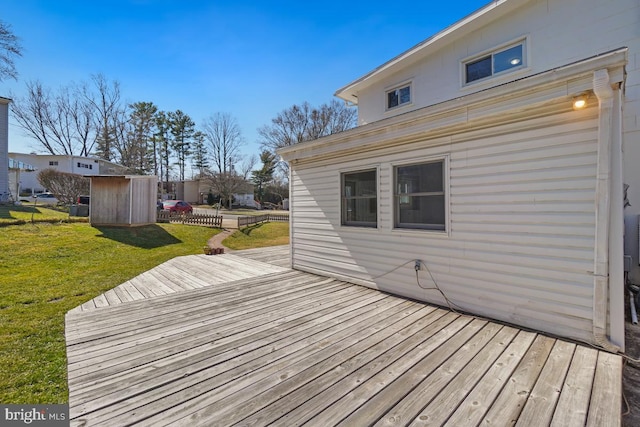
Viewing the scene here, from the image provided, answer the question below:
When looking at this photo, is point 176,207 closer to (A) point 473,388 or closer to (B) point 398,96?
(B) point 398,96

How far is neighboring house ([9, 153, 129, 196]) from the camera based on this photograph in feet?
88.7

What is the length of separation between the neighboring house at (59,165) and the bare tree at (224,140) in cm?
1079

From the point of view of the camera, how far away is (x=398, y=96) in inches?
304

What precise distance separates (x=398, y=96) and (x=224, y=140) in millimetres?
32730

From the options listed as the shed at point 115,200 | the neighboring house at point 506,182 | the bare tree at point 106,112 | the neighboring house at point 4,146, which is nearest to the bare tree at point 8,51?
the neighboring house at point 4,146

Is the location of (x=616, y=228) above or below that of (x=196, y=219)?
above

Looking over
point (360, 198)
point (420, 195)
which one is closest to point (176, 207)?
point (360, 198)

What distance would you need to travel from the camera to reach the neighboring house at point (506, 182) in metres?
2.60

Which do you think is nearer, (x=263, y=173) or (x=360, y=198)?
(x=360, y=198)

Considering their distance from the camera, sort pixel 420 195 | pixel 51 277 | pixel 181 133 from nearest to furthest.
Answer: pixel 420 195, pixel 51 277, pixel 181 133

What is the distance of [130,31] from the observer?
773 centimetres

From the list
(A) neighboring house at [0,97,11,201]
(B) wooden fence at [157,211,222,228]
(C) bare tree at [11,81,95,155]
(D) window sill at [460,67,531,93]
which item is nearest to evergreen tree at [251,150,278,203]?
(C) bare tree at [11,81,95,155]

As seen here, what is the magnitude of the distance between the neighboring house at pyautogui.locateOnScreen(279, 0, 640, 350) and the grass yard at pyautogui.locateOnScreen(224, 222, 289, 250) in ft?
18.7

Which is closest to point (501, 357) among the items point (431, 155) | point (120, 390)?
point (431, 155)
